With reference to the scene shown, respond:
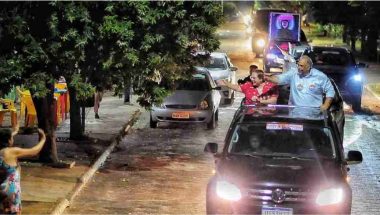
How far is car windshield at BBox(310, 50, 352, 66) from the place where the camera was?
819 inches

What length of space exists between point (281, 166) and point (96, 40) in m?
4.52

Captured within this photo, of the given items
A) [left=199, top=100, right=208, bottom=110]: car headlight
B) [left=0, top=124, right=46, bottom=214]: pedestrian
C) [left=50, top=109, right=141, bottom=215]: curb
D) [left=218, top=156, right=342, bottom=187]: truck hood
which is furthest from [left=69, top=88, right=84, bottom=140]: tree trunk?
[left=0, top=124, right=46, bottom=214]: pedestrian

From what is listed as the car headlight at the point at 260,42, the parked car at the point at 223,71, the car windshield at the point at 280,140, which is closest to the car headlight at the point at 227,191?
the car windshield at the point at 280,140

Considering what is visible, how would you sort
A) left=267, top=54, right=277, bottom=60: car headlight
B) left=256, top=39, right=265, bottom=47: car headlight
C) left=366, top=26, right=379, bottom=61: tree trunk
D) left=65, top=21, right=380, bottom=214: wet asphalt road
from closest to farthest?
left=65, top=21, right=380, bottom=214: wet asphalt road, left=267, top=54, right=277, bottom=60: car headlight, left=256, top=39, right=265, bottom=47: car headlight, left=366, top=26, right=379, bottom=61: tree trunk

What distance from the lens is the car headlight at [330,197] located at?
7.60m

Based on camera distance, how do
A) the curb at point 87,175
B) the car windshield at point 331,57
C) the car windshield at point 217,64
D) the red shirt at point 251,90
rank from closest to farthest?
1. the curb at point 87,175
2. the red shirt at point 251,90
3. the car windshield at point 331,57
4. the car windshield at point 217,64

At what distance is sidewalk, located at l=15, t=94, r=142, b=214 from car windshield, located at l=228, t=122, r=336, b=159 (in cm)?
283

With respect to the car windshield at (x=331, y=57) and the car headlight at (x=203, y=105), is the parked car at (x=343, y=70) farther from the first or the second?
the car headlight at (x=203, y=105)

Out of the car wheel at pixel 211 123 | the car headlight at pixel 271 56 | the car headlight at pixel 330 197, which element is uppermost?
the car headlight at pixel 271 56

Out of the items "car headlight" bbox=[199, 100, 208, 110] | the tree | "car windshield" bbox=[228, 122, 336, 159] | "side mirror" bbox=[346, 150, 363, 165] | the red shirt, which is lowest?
"car headlight" bbox=[199, 100, 208, 110]

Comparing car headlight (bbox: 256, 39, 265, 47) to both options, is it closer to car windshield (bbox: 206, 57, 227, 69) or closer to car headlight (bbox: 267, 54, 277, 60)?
car headlight (bbox: 267, 54, 277, 60)

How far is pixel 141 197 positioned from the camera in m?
10.8

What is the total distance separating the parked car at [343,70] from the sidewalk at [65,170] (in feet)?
19.1

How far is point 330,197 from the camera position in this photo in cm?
766
